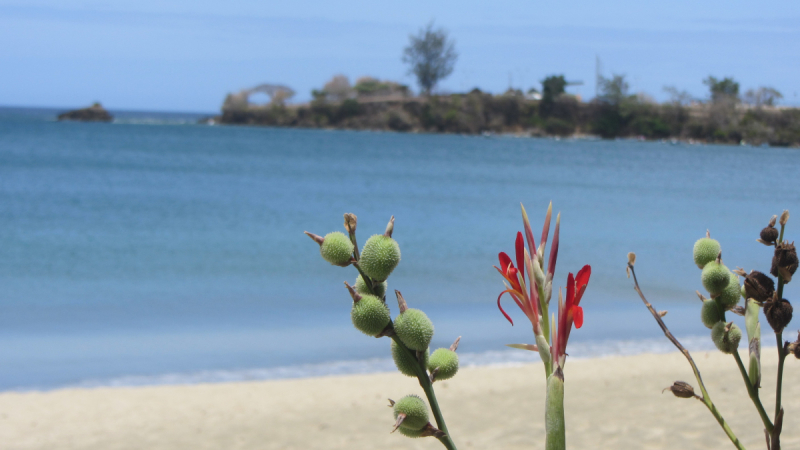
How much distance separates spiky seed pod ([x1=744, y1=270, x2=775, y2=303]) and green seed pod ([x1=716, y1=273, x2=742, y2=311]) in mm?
28

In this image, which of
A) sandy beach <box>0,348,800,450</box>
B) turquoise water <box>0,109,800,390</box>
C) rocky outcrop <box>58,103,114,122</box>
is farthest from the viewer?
rocky outcrop <box>58,103,114,122</box>

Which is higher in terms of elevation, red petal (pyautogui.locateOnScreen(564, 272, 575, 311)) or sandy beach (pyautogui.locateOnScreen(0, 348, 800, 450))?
red petal (pyautogui.locateOnScreen(564, 272, 575, 311))

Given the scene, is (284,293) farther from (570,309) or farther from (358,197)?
(358,197)

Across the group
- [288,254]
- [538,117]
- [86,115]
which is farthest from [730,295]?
[86,115]

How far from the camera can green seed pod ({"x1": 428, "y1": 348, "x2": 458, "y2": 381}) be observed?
0.72m

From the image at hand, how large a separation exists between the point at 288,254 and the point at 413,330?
53.1 feet

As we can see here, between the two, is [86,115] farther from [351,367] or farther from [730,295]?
[730,295]

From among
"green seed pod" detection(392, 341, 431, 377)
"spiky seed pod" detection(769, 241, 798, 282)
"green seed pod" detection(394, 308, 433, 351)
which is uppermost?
"spiky seed pod" detection(769, 241, 798, 282)

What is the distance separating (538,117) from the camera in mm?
89125

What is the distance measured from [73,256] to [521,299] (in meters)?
17.0

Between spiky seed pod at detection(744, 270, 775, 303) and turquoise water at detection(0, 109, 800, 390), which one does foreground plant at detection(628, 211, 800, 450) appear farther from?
turquoise water at detection(0, 109, 800, 390)

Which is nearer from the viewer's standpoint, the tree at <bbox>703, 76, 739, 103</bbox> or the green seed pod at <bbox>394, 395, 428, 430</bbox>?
the green seed pod at <bbox>394, 395, 428, 430</bbox>

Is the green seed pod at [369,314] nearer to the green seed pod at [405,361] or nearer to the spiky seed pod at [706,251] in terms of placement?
the green seed pod at [405,361]

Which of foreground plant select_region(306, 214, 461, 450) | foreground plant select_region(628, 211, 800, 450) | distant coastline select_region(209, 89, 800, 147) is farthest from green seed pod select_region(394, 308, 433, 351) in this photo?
distant coastline select_region(209, 89, 800, 147)
